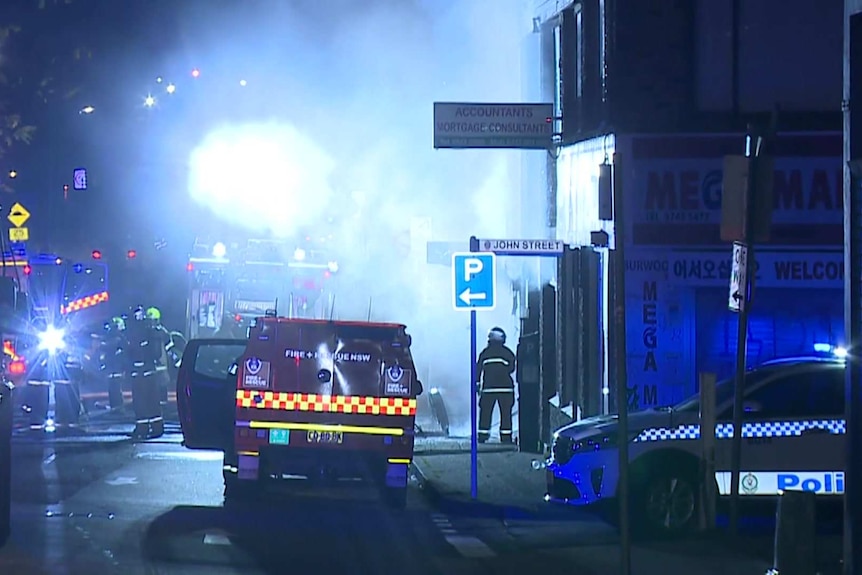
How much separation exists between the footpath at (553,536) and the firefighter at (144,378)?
4.37 metres

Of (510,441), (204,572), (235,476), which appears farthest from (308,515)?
(510,441)

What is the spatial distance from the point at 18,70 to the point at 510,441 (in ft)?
70.0

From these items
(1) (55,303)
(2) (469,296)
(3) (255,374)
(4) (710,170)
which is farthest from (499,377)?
(1) (55,303)

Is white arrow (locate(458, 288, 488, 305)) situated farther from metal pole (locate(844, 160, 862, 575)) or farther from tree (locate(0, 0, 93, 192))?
tree (locate(0, 0, 93, 192))

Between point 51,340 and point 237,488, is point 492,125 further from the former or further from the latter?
point 51,340

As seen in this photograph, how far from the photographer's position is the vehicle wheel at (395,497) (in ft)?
45.9

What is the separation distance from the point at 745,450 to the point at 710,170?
480cm

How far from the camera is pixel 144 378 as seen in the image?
19438mm

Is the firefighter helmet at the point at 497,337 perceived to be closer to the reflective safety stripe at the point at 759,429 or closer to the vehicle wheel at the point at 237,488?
the vehicle wheel at the point at 237,488

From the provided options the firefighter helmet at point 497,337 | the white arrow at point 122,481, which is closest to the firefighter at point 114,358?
the firefighter helmet at point 497,337

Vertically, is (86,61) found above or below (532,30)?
above

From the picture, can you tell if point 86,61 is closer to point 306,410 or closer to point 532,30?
point 532,30

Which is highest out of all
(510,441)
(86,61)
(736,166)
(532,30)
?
(86,61)

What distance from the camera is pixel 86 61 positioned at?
44.7 meters
